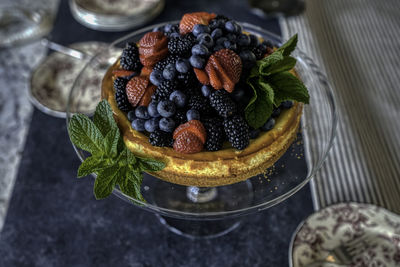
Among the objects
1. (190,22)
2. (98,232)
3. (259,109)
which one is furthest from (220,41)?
(98,232)

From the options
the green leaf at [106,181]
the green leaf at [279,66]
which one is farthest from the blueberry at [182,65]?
the green leaf at [106,181]

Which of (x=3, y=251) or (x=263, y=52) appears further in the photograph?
(x=3, y=251)

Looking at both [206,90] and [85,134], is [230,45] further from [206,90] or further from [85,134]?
[85,134]

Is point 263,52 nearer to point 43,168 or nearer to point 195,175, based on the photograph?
point 195,175

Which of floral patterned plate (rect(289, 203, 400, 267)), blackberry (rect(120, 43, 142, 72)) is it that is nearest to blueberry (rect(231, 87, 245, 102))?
blackberry (rect(120, 43, 142, 72))

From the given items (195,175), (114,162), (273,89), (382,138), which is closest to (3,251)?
(114,162)
